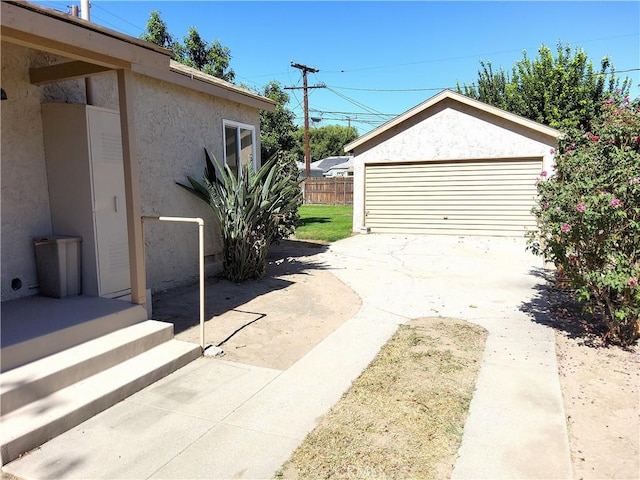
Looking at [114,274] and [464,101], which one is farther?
[464,101]

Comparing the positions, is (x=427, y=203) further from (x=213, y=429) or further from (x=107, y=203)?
(x=213, y=429)

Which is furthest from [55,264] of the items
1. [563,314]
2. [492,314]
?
[563,314]

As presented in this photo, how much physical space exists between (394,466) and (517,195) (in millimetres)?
12409

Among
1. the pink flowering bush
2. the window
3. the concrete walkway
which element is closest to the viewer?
the concrete walkway

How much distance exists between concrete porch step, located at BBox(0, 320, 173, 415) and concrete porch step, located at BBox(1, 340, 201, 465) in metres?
0.05

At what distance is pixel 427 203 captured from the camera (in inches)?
572

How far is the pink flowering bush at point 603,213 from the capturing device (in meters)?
4.20

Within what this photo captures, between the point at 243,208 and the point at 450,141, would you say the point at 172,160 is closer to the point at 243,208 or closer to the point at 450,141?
the point at 243,208

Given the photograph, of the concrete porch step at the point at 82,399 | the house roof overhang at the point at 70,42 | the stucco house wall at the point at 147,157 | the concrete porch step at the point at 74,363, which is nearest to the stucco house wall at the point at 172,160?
the stucco house wall at the point at 147,157

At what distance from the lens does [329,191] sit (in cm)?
3119

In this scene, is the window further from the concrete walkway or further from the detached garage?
the detached garage

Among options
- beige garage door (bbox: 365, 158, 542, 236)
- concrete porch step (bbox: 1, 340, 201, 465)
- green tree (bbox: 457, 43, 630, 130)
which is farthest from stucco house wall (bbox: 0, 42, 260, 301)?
green tree (bbox: 457, 43, 630, 130)

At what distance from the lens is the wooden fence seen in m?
30.3

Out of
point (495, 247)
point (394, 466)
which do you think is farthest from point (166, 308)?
Result: point (495, 247)
